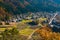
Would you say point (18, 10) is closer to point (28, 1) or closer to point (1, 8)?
point (1, 8)

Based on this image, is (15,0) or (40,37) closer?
(40,37)

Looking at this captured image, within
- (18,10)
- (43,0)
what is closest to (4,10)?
(18,10)

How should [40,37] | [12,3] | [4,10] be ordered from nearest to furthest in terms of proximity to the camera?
[40,37] → [4,10] → [12,3]

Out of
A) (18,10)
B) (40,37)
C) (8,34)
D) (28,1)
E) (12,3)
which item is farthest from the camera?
(28,1)

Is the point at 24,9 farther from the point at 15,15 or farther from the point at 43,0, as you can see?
the point at 43,0

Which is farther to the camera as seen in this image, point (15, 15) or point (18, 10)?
point (18, 10)

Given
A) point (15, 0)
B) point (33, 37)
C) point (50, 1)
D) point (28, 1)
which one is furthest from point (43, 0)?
point (33, 37)

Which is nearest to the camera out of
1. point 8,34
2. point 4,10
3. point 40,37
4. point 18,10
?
point 8,34

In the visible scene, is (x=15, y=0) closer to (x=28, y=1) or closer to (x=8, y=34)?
(x=28, y=1)

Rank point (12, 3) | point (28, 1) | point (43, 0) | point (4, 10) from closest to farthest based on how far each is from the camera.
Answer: point (4, 10) → point (12, 3) → point (28, 1) → point (43, 0)
